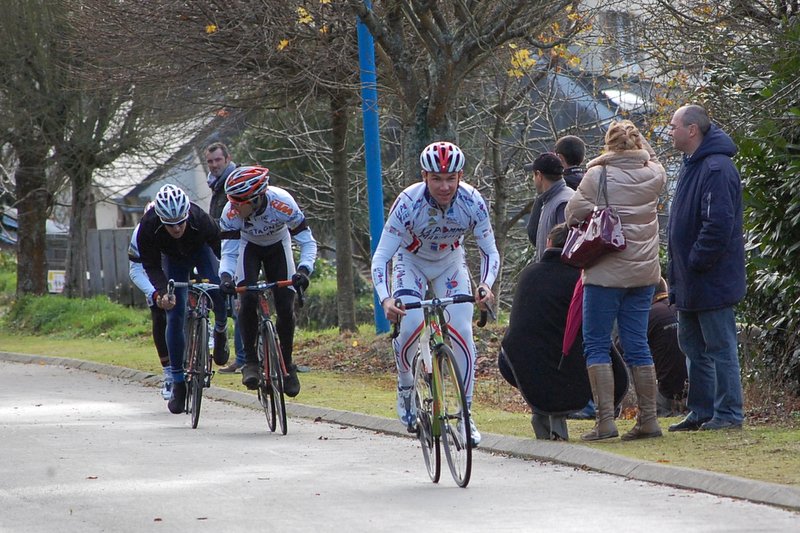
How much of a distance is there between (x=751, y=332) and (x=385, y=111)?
9346 millimetres

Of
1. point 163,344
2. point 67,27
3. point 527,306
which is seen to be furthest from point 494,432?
point 67,27

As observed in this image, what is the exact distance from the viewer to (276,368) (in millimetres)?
10961

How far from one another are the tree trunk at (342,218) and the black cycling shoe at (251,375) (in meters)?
8.51

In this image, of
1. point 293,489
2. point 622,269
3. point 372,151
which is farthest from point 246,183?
point 372,151

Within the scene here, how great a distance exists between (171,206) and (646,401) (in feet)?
14.6

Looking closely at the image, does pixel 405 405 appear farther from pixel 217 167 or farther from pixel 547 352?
pixel 217 167

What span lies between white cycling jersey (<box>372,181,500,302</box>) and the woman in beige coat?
28.8 inches

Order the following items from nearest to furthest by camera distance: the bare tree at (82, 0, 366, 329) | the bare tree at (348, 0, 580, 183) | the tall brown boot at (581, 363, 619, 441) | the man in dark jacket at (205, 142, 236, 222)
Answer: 1. the tall brown boot at (581, 363, 619, 441)
2. the bare tree at (348, 0, 580, 183)
3. the man in dark jacket at (205, 142, 236, 222)
4. the bare tree at (82, 0, 366, 329)

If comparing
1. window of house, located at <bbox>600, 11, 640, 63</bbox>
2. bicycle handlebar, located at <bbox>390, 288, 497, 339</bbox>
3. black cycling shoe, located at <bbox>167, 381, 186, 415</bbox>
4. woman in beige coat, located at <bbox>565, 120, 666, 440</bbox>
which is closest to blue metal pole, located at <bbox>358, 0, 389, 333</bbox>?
window of house, located at <bbox>600, 11, 640, 63</bbox>

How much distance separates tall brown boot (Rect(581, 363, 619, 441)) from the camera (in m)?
9.38

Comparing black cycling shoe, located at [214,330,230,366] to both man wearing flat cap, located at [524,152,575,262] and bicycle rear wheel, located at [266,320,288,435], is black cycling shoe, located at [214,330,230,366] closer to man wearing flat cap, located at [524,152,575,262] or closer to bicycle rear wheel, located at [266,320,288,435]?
bicycle rear wheel, located at [266,320,288,435]

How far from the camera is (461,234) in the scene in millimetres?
9172

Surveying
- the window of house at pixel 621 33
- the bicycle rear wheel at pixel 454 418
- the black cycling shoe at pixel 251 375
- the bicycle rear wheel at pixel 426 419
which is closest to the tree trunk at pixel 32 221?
the window of house at pixel 621 33

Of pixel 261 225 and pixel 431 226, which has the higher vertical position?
pixel 261 225
